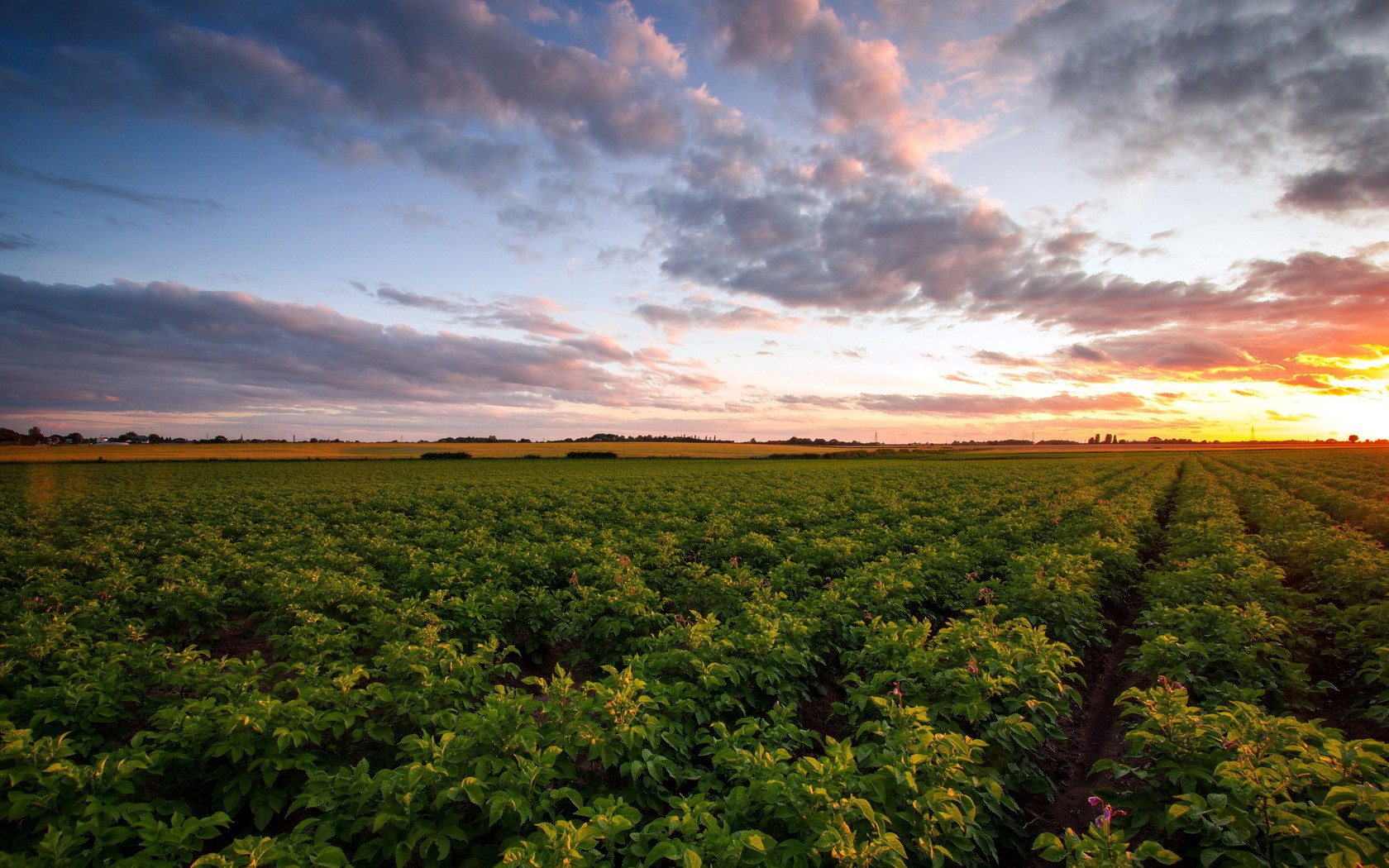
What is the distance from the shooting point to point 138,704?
20.4 ft

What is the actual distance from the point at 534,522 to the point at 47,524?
15.0m

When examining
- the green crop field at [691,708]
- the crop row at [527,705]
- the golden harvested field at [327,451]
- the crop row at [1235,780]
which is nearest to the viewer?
the crop row at [1235,780]

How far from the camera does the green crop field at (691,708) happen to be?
3.70 metres

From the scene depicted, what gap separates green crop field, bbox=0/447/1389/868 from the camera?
3695 mm

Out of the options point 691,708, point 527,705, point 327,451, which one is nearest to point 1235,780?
point 691,708

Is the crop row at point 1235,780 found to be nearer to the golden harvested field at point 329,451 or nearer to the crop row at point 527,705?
the crop row at point 527,705

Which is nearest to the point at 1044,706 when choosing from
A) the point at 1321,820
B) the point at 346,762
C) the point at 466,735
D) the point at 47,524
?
the point at 1321,820

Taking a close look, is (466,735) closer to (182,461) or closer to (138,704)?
(138,704)

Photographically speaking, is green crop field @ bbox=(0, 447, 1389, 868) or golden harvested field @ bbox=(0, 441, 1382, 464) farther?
golden harvested field @ bbox=(0, 441, 1382, 464)

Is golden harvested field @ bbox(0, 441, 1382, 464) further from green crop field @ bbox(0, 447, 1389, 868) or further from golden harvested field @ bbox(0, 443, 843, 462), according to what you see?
green crop field @ bbox(0, 447, 1389, 868)

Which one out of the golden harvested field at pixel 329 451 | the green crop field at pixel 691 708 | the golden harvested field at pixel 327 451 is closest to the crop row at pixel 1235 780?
the green crop field at pixel 691 708

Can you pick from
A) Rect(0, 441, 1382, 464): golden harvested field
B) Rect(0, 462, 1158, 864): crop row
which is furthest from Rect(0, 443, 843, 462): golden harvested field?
Rect(0, 462, 1158, 864): crop row

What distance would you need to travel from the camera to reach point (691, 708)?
5.32 metres

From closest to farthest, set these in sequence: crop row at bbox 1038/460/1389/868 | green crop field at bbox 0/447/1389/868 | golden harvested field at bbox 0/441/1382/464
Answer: crop row at bbox 1038/460/1389/868
green crop field at bbox 0/447/1389/868
golden harvested field at bbox 0/441/1382/464
